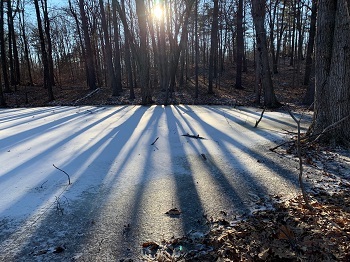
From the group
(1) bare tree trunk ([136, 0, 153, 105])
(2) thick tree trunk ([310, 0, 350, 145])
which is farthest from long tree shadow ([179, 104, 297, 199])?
(1) bare tree trunk ([136, 0, 153, 105])

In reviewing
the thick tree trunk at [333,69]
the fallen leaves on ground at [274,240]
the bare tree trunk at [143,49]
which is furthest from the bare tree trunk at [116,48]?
the fallen leaves on ground at [274,240]

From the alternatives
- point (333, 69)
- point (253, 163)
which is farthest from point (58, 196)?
point (333, 69)

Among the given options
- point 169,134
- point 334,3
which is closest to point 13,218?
point 169,134

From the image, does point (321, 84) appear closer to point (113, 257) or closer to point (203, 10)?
point (113, 257)

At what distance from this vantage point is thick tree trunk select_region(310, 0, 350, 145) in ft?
15.7

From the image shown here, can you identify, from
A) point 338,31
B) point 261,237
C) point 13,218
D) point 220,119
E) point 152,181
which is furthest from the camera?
point 220,119

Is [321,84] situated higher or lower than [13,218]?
higher

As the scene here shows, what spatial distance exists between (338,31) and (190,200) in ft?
13.9

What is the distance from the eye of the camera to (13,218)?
277 cm

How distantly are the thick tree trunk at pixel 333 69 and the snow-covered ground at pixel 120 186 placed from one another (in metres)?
1.16

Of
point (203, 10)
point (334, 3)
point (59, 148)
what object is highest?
point (203, 10)

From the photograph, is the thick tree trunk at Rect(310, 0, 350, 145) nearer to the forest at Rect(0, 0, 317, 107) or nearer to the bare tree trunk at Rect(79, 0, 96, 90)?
the forest at Rect(0, 0, 317, 107)

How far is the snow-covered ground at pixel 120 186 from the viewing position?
245 cm

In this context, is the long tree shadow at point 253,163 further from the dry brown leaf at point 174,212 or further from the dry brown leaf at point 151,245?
the dry brown leaf at point 151,245
